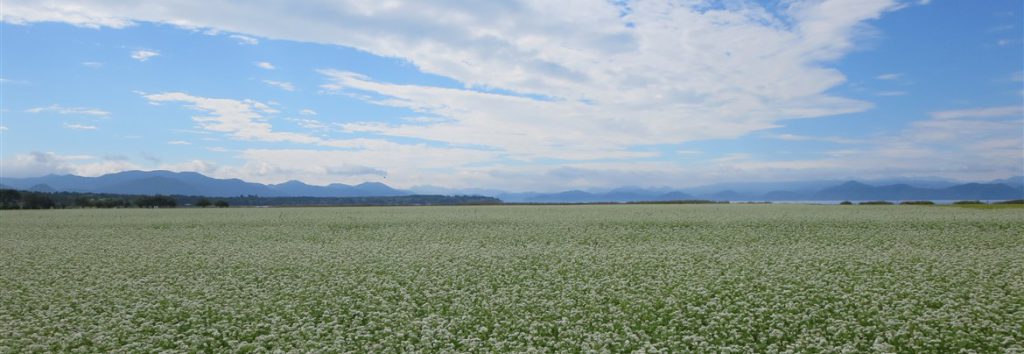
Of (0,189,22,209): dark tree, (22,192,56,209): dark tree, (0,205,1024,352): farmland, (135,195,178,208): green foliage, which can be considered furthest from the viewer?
(135,195,178,208): green foliage

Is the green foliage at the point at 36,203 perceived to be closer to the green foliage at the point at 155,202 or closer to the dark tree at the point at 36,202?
the dark tree at the point at 36,202

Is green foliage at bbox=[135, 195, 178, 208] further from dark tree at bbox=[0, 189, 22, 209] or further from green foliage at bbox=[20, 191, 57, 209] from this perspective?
dark tree at bbox=[0, 189, 22, 209]

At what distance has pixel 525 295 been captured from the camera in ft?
57.1

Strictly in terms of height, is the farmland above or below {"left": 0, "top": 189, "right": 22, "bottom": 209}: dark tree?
below

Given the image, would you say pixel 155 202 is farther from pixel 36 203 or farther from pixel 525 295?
pixel 525 295

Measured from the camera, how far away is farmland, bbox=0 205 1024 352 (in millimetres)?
12922

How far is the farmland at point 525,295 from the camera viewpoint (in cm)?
1292

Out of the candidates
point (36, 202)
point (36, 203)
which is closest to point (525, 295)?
point (36, 203)

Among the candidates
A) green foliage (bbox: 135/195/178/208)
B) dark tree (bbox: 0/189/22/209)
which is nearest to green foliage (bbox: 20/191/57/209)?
dark tree (bbox: 0/189/22/209)

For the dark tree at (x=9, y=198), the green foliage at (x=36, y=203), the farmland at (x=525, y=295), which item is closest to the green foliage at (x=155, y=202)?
the green foliage at (x=36, y=203)

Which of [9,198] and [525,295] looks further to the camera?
[9,198]

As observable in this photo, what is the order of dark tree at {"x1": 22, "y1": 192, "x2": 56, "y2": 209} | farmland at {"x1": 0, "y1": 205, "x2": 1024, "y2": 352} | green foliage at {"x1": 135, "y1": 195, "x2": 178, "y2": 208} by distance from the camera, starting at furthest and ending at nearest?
1. green foliage at {"x1": 135, "y1": 195, "x2": 178, "y2": 208}
2. dark tree at {"x1": 22, "y1": 192, "x2": 56, "y2": 209}
3. farmland at {"x1": 0, "y1": 205, "x2": 1024, "y2": 352}

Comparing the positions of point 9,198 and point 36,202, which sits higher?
point 9,198

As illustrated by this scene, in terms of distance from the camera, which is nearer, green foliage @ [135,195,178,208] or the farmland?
the farmland
